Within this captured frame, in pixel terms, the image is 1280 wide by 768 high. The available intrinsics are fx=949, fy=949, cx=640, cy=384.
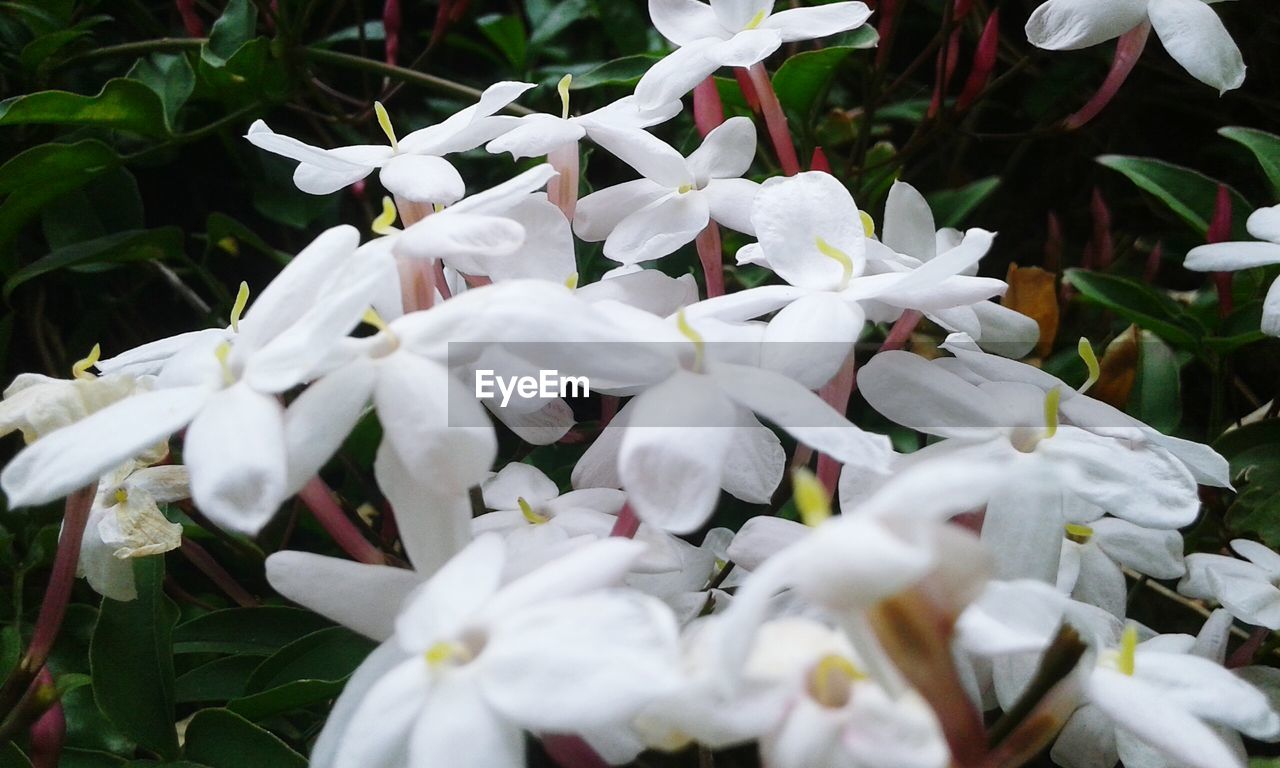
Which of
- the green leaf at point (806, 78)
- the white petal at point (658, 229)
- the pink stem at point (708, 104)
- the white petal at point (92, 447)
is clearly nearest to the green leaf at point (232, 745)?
the white petal at point (92, 447)

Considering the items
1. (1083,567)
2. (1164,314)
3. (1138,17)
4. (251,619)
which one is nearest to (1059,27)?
(1138,17)

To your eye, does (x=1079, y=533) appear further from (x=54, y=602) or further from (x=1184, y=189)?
(x=54, y=602)

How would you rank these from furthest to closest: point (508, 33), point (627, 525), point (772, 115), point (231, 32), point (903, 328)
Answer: point (508, 33)
point (231, 32)
point (772, 115)
point (903, 328)
point (627, 525)

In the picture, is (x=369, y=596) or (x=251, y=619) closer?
(x=369, y=596)

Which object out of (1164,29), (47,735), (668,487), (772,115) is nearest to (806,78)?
(772,115)

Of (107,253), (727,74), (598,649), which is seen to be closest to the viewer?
(598,649)

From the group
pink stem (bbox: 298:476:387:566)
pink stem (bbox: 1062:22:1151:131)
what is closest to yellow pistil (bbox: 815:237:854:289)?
pink stem (bbox: 298:476:387:566)

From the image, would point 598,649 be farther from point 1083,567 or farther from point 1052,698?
point 1083,567
